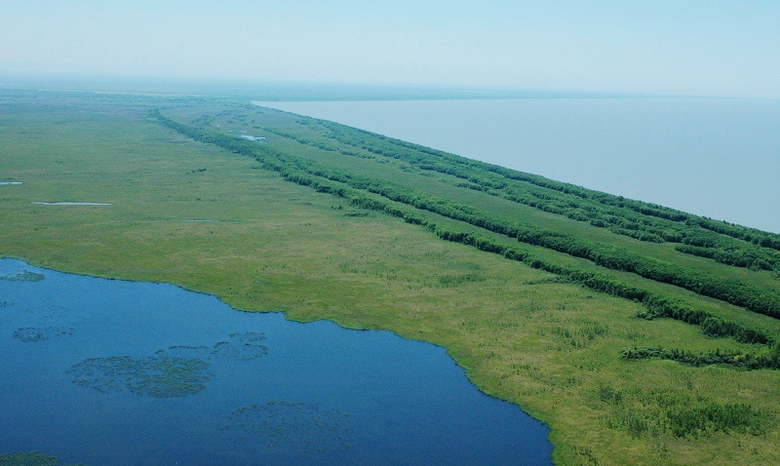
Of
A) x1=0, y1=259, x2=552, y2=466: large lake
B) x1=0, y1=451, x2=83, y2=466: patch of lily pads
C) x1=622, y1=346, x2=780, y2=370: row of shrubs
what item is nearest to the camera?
x1=0, y1=451, x2=83, y2=466: patch of lily pads

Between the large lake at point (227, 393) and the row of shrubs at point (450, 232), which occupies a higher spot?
the row of shrubs at point (450, 232)

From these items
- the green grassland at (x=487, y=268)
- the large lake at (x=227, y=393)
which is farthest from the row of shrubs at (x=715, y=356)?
the large lake at (x=227, y=393)

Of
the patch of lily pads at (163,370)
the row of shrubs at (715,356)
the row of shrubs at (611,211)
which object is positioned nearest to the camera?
the patch of lily pads at (163,370)

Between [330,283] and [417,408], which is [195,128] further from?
[417,408]

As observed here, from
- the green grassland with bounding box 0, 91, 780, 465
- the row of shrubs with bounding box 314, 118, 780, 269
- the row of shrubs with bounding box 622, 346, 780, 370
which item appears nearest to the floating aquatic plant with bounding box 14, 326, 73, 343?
the green grassland with bounding box 0, 91, 780, 465

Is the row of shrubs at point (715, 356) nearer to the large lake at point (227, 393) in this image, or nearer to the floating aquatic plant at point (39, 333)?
the large lake at point (227, 393)

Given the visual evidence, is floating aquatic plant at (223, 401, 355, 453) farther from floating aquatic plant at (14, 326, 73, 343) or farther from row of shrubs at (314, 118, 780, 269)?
row of shrubs at (314, 118, 780, 269)

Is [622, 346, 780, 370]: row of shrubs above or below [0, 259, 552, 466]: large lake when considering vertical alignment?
above
